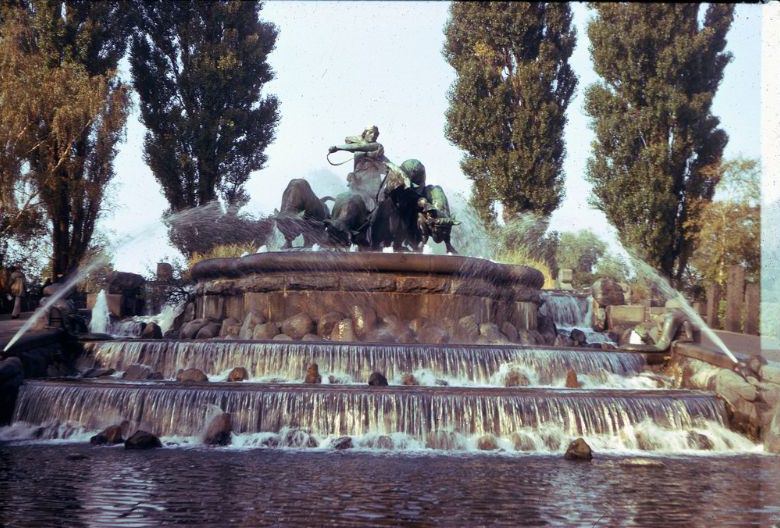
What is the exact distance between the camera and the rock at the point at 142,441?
373 inches

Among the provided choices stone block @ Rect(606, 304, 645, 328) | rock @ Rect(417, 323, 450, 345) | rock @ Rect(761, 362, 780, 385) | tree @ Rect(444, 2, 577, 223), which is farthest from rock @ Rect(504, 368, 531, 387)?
tree @ Rect(444, 2, 577, 223)

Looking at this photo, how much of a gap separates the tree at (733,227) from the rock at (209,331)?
22493mm

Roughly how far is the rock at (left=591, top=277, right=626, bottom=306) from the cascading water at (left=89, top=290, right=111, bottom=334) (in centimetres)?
1240

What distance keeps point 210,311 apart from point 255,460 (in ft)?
32.0

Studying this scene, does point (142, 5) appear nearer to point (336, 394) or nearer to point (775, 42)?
point (336, 394)

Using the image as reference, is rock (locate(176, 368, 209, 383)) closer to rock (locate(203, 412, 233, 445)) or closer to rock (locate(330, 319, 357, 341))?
rock (locate(203, 412, 233, 445))

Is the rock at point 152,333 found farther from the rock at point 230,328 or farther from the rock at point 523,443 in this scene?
the rock at point 523,443

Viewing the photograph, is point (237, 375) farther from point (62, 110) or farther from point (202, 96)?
point (202, 96)

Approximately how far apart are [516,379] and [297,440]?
3686 mm

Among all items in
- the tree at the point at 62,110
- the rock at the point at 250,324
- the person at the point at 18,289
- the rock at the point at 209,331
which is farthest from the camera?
the tree at the point at 62,110

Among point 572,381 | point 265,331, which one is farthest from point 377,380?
point 265,331

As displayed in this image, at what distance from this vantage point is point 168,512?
6172mm

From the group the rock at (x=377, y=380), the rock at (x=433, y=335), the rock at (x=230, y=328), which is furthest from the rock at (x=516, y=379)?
the rock at (x=230, y=328)

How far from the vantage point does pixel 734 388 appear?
11.7 meters
